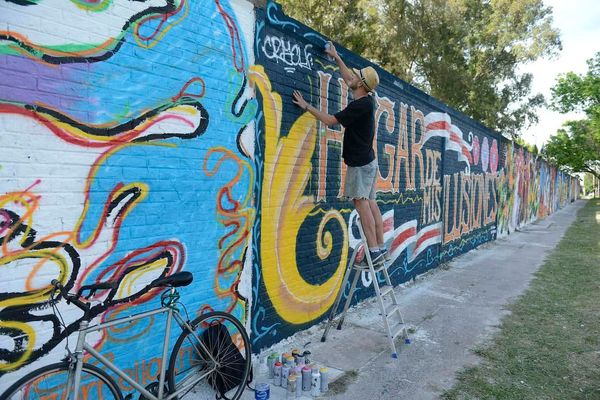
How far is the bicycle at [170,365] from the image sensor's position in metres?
2.17

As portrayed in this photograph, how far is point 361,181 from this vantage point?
14.7 ft

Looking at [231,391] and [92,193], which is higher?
[92,193]

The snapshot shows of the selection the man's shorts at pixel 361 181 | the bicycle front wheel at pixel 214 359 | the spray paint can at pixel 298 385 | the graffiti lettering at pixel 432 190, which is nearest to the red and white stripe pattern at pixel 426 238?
the graffiti lettering at pixel 432 190

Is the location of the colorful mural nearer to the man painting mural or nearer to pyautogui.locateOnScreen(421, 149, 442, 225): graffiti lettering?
the man painting mural

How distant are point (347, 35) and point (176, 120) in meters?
22.7

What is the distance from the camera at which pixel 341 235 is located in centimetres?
541

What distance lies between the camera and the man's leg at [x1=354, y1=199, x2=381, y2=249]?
14.7 feet

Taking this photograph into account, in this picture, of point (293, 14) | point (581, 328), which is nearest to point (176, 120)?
point (581, 328)

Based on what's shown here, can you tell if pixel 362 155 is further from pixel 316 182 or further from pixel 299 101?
pixel 299 101

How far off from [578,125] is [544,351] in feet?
168

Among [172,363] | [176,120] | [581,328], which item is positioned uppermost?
[176,120]

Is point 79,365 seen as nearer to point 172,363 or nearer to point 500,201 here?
point 172,363

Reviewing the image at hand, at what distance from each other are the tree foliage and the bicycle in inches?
871

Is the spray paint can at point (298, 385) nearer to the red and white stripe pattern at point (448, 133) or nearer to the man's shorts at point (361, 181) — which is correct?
the man's shorts at point (361, 181)
